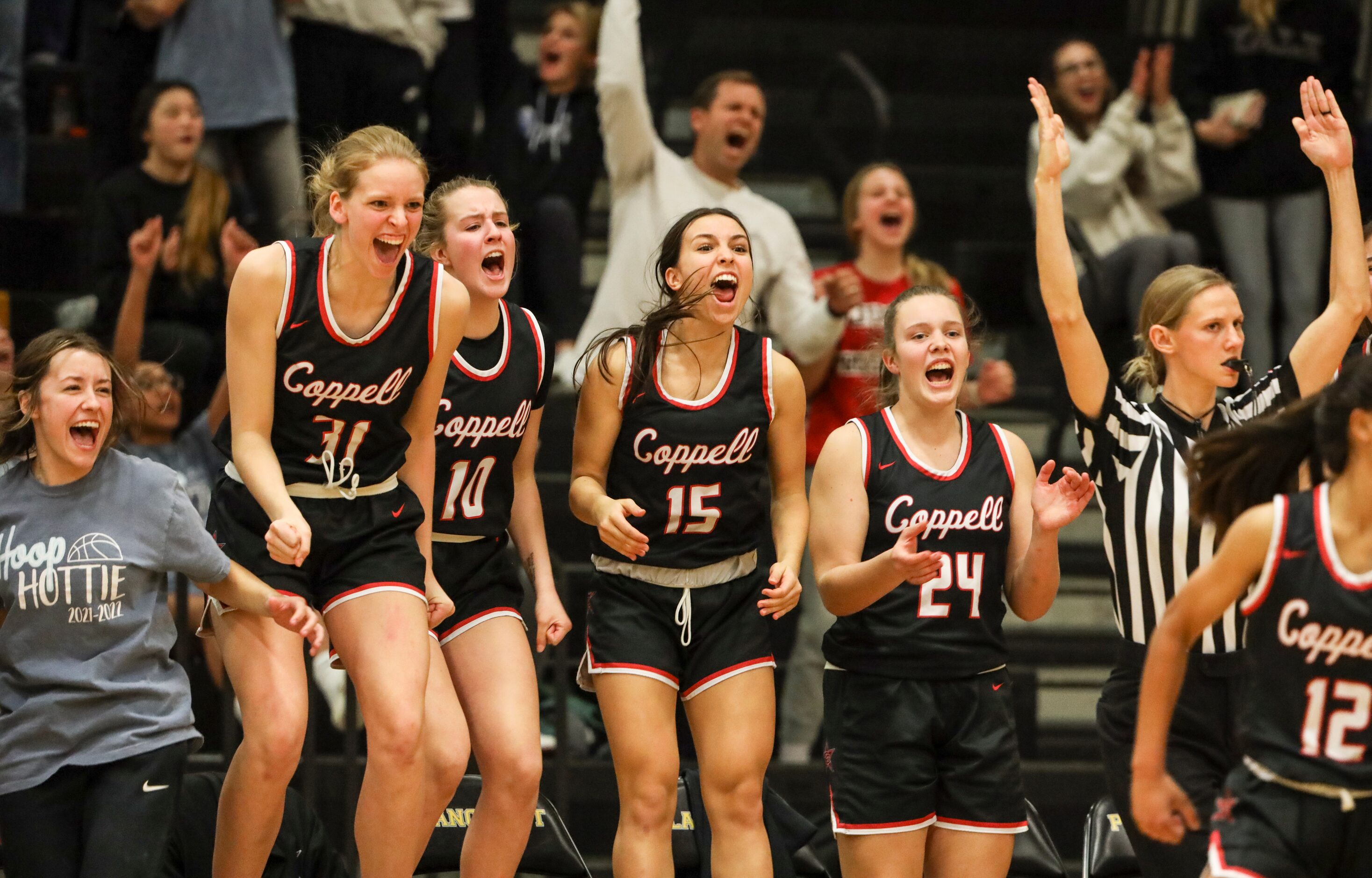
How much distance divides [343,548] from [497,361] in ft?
2.06

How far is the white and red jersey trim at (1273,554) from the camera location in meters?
2.87

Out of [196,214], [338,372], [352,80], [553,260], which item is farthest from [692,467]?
[352,80]

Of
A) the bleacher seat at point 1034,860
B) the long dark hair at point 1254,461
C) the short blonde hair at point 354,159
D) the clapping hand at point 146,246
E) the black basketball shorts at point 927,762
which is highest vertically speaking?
the short blonde hair at point 354,159

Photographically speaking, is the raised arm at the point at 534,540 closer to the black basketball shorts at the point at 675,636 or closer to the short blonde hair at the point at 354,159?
the black basketball shorts at the point at 675,636

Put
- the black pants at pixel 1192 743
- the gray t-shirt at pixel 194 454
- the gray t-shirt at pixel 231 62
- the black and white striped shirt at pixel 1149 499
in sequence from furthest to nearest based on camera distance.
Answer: the gray t-shirt at pixel 231 62
the gray t-shirt at pixel 194 454
the black and white striped shirt at pixel 1149 499
the black pants at pixel 1192 743

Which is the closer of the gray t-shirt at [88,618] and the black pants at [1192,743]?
the black pants at [1192,743]

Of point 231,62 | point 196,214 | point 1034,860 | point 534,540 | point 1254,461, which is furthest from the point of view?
point 231,62

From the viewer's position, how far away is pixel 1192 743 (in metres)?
3.43

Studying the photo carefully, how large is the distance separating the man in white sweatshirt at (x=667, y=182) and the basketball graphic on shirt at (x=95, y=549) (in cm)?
235

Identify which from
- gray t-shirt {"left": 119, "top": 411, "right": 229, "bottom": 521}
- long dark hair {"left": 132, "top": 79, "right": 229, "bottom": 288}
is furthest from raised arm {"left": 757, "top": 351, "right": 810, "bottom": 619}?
long dark hair {"left": 132, "top": 79, "right": 229, "bottom": 288}

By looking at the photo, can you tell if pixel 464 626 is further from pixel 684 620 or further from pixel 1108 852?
pixel 1108 852

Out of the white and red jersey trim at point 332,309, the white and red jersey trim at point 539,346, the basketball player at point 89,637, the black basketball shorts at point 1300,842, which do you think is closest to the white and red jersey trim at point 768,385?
the white and red jersey trim at point 539,346

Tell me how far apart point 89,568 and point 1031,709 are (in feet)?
10.5

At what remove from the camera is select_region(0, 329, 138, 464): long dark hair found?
12.7 ft
